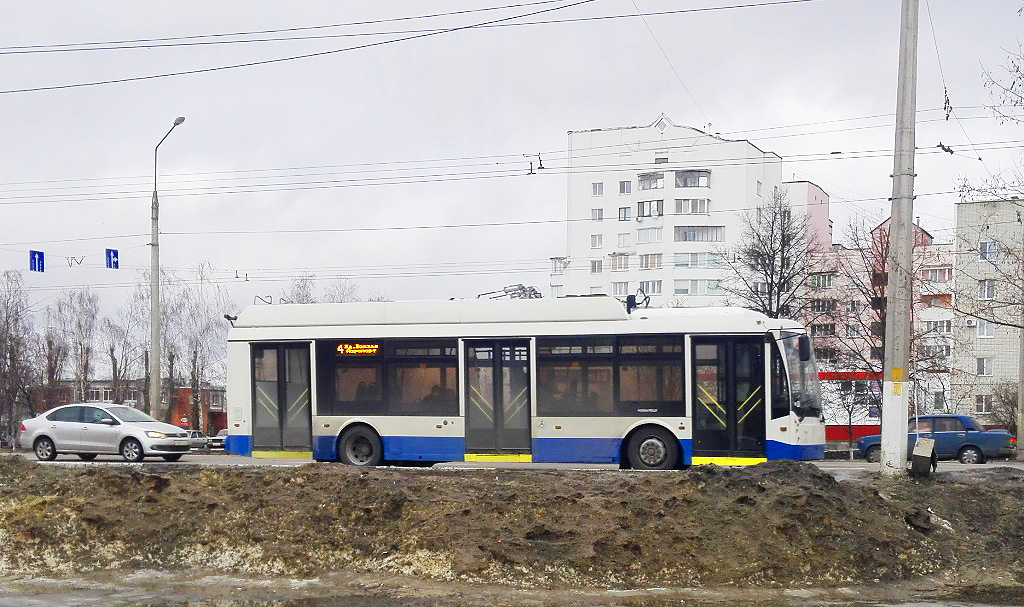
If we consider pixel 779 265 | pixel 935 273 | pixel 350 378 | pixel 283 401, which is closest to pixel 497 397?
pixel 350 378

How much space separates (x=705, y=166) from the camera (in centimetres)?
7706

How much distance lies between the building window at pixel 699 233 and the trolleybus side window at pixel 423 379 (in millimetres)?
60307

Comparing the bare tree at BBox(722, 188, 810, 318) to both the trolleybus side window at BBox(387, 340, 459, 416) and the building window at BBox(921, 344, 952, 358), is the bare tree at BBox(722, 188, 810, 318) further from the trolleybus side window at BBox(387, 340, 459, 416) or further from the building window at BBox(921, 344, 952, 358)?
the trolleybus side window at BBox(387, 340, 459, 416)

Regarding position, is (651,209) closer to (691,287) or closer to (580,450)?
(691,287)

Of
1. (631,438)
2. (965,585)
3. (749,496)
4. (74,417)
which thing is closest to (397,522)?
(749,496)

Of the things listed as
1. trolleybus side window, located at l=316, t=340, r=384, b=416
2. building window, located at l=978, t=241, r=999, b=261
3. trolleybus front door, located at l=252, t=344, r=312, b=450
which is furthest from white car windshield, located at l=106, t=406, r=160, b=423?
building window, located at l=978, t=241, r=999, b=261

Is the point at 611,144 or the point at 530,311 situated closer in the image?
the point at 530,311

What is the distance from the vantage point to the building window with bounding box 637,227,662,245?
7900cm

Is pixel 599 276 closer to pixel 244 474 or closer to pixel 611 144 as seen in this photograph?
pixel 611 144

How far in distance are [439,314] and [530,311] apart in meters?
1.80

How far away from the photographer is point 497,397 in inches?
759

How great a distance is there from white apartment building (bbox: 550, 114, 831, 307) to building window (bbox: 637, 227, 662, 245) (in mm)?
78

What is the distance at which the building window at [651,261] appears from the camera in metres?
78.4

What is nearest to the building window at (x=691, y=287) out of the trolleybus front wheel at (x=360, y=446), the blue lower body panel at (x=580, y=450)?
the trolleybus front wheel at (x=360, y=446)
